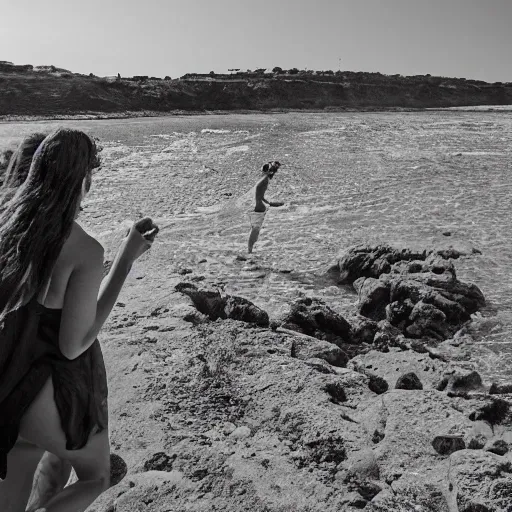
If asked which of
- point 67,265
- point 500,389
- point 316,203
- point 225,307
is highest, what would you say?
point 67,265

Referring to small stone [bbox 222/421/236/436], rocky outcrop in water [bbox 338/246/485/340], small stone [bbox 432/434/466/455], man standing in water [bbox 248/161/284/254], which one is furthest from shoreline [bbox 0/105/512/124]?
small stone [bbox 432/434/466/455]

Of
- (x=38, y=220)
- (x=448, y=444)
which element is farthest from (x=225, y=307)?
(x=38, y=220)

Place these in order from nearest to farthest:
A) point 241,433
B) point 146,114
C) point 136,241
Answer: point 136,241 < point 241,433 < point 146,114

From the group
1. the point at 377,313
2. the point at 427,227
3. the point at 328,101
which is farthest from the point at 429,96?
the point at 377,313

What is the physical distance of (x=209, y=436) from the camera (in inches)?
129

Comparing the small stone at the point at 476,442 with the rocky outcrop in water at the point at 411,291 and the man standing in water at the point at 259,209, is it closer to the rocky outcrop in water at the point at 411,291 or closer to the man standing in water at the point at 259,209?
the rocky outcrop in water at the point at 411,291

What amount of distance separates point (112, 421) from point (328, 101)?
52215 mm

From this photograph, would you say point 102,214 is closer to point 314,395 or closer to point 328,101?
point 314,395

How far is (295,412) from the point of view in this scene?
345cm

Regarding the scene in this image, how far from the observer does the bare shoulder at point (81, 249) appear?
1.72 meters

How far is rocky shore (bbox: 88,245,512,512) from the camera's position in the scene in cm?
276

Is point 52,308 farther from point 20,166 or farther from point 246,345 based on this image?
point 246,345

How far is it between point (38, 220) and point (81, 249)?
15 cm

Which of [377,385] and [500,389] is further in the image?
[500,389]
